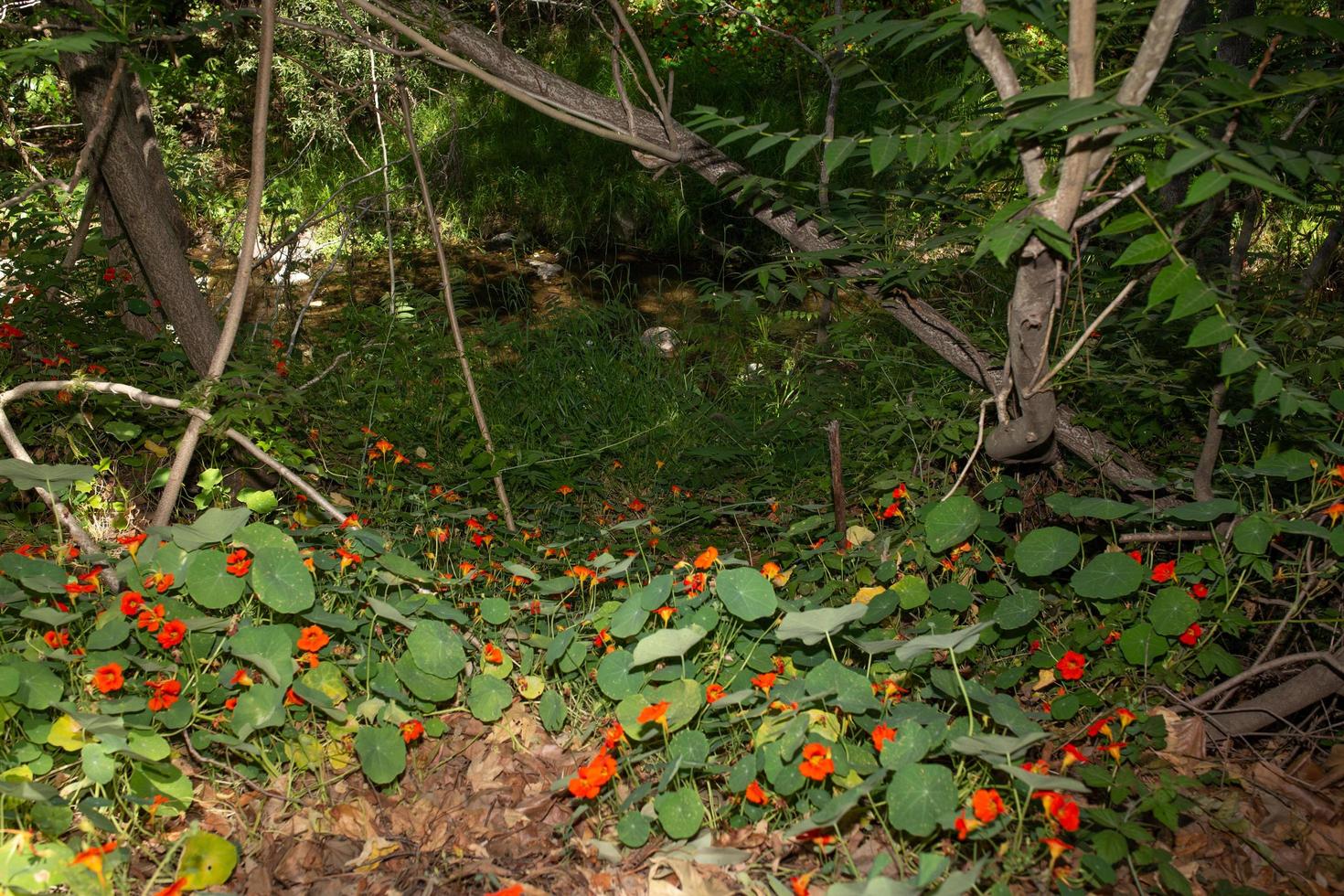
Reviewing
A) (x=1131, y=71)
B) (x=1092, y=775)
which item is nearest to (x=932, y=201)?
(x=1131, y=71)

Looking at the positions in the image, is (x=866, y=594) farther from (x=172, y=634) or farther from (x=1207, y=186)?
(x=172, y=634)

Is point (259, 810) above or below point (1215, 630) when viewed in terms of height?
below

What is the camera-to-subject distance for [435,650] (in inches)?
75.3

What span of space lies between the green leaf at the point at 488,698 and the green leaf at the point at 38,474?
980 mm

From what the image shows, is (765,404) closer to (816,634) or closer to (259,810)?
(816,634)

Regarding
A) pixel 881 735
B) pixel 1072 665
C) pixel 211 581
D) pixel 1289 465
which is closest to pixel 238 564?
pixel 211 581

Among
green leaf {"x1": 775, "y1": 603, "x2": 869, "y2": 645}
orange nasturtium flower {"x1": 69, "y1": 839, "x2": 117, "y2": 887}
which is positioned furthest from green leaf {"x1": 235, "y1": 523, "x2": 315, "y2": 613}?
green leaf {"x1": 775, "y1": 603, "x2": 869, "y2": 645}

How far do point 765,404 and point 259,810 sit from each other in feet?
8.55

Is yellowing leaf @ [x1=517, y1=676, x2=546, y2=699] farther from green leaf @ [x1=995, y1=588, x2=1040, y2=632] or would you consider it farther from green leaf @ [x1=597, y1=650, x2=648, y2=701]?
green leaf @ [x1=995, y1=588, x2=1040, y2=632]

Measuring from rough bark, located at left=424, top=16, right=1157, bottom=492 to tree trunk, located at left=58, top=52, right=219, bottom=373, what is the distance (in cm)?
110

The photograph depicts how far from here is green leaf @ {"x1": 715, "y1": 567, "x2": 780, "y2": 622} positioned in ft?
6.18

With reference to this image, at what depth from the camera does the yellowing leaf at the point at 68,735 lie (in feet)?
5.37

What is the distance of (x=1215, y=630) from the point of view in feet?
6.96

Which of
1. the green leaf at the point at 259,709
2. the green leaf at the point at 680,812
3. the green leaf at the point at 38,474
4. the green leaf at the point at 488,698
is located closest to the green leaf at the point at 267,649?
the green leaf at the point at 259,709
